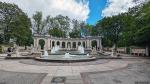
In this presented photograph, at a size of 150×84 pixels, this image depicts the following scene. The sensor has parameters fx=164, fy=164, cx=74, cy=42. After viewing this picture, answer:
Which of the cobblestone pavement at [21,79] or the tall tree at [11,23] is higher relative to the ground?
the tall tree at [11,23]

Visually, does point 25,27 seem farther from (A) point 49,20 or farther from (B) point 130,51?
(B) point 130,51

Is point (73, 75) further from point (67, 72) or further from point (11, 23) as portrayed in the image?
point (11, 23)

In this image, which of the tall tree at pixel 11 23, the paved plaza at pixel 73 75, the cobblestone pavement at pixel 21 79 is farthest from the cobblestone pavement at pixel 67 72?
the tall tree at pixel 11 23

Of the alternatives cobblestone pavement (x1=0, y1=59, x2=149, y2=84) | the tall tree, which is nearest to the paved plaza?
cobblestone pavement (x1=0, y1=59, x2=149, y2=84)

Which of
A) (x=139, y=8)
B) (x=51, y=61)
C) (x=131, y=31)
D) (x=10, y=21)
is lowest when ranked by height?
(x=51, y=61)

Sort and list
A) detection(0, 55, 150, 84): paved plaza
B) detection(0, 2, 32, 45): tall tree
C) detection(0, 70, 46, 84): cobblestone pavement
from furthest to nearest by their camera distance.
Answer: detection(0, 2, 32, 45): tall tree < detection(0, 55, 150, 84): paved plaza < detection(0, 70, 46, 84): cobblestone pavement

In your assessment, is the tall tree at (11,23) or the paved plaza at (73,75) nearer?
the paved plaza at (73,75)

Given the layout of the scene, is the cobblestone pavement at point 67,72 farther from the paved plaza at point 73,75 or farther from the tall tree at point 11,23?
the tall tree at point 11,23

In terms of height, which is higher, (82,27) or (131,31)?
(82,27)

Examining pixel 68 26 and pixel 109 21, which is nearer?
pixel 109 21

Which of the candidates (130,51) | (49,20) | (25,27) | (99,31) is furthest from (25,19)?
(130,51)

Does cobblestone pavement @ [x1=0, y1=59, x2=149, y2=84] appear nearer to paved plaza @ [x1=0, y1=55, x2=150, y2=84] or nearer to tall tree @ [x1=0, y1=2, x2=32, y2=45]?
paved plaza @ [x1=0, y1=55, x2=150, y2=84]

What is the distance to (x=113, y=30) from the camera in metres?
51.8

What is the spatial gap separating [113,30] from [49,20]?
24371 millimetres
